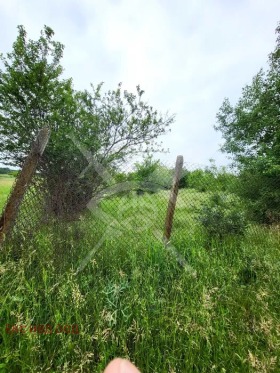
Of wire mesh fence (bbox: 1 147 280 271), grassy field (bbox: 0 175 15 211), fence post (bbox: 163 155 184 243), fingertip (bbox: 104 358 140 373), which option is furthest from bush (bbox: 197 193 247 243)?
grassy field (bbox: 0 175 15 211)

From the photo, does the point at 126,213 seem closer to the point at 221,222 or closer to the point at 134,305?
the point at 221,222

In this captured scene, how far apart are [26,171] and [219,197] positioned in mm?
3693

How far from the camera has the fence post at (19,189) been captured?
2.30 metres

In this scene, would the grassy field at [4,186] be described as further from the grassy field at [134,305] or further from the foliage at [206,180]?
the foliage at [206,180]

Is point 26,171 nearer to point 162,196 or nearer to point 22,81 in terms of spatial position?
point 162,196

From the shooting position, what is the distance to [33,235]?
263cm

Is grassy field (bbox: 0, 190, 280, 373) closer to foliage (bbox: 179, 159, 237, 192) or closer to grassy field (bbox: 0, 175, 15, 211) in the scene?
foliage (bbox: 179, 159, 237, 192)

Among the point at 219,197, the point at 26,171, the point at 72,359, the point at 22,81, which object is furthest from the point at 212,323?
the point at 22,81

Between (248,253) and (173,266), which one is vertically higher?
(248,253)

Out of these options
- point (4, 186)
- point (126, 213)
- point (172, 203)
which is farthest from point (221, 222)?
point (4, 186)

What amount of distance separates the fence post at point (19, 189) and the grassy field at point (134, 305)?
0.31 m

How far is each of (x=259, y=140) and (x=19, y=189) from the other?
297 inches

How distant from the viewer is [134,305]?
2.14m

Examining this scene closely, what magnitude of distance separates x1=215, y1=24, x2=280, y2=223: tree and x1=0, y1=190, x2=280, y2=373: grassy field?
2.68 m
